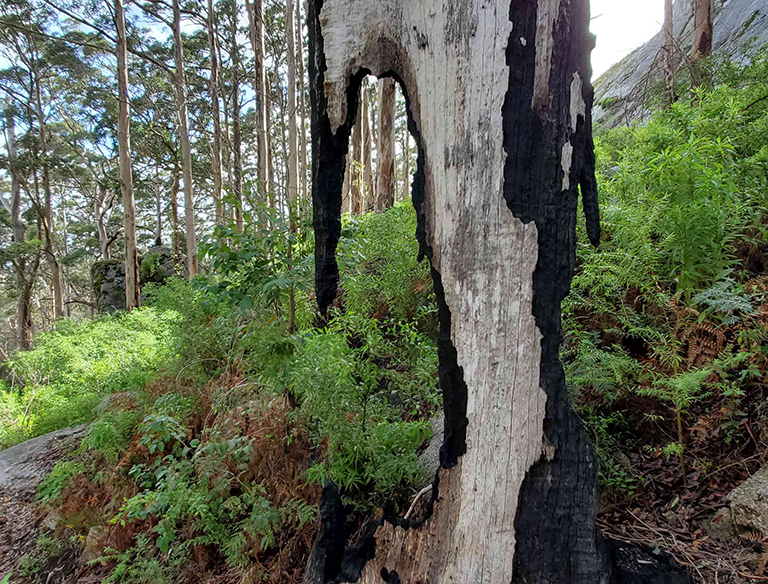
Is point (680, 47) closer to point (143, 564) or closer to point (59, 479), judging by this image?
point (143, 564)

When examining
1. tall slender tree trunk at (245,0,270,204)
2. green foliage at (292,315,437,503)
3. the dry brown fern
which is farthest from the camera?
tall slender tree trunk at (245,0,270,204)

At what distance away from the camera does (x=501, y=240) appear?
128cm

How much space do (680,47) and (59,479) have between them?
10.3m

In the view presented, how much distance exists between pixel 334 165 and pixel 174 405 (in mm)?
3525

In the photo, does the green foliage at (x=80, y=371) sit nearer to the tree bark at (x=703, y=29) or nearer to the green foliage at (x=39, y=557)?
the green foliage at (x=39, y=557)

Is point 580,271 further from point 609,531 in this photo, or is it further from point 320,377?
point 320,377

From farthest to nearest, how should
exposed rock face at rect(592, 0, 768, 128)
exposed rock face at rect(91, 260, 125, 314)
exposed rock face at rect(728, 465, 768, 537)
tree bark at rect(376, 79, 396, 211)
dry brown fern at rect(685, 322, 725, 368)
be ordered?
exposed rock face at rect(91, 260, 125, 314) → tree bark at rect(376, 79, 396, 211) → exposed rock face at rect(592, 0, 768, 128) → dry brown fern at rect(685, 322, 725, 368) → exposed rock face at rect(728, 465, 768, 537)

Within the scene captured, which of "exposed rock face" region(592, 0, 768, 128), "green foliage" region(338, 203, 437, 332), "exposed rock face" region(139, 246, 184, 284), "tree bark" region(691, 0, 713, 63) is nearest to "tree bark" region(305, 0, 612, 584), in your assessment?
"green foliage" region(338, 203, 437, 332)

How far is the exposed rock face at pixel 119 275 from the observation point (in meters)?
16.9

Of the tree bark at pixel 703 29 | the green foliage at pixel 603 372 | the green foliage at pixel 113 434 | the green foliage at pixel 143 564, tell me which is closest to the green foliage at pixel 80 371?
the green foliage at pixel 113 434

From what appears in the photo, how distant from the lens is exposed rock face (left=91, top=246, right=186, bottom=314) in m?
16.9

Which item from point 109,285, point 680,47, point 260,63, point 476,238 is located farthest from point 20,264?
point 680,47

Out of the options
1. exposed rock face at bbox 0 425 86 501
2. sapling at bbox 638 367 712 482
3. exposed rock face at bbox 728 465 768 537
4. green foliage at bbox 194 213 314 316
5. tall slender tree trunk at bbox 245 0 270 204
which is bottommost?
exposed rock face at bbox 0 425 86 501

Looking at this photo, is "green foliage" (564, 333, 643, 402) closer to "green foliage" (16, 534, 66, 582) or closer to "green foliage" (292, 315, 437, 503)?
"green foliage" (292, 315, 437, 503)
